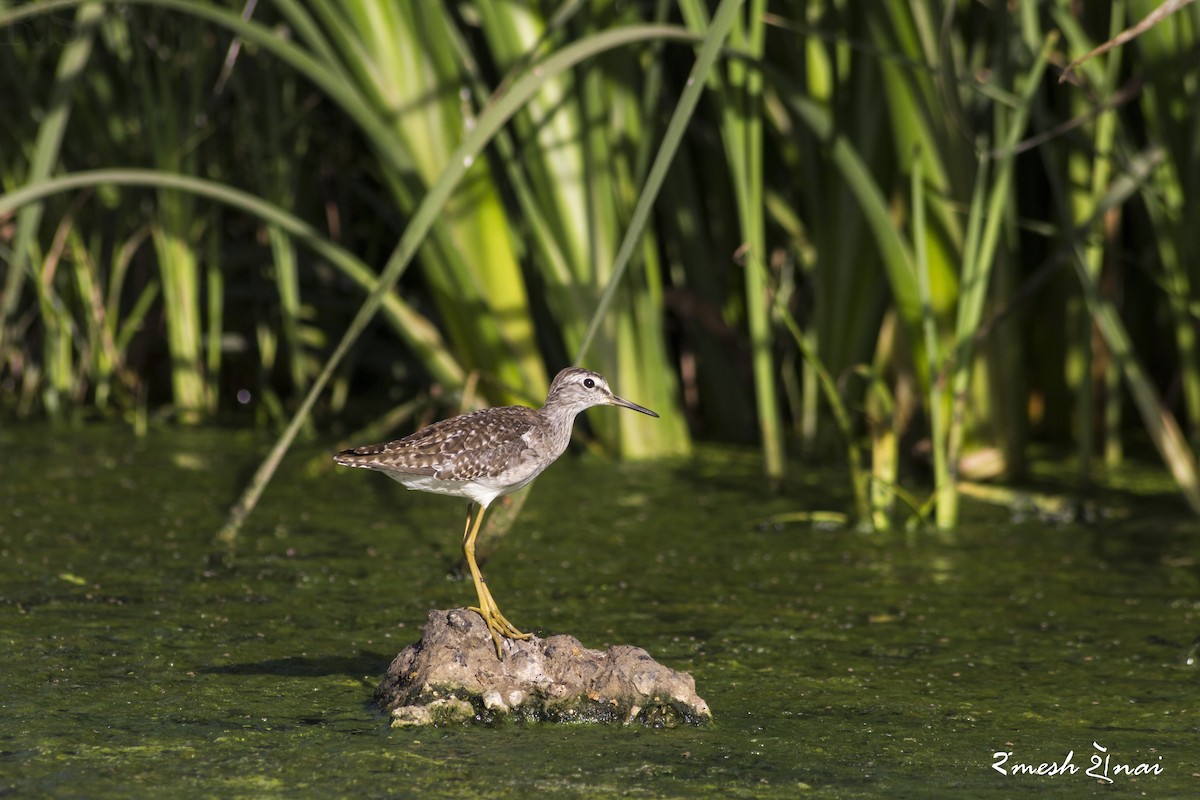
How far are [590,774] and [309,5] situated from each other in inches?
147

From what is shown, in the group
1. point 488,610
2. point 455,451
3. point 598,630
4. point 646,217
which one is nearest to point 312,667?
point 488,610

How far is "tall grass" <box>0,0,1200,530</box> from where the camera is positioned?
4602 mm

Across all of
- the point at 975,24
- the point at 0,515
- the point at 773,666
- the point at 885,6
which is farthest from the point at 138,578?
the point at 975,24

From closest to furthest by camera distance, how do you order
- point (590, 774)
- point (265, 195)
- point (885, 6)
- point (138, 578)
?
point (590, 774)
point (138, 578)
point (885, 6)
point (265, 195)

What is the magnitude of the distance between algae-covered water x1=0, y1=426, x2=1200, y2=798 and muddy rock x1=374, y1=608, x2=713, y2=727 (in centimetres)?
5

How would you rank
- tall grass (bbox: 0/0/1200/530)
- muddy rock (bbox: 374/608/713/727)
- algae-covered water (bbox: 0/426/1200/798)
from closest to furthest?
1. algae-covered water (bbox: 0/426/1200/798)
2. muddy rock (bbox: 374/608/713/727)
3. tall grass (bbox: 0/0/1200/530)

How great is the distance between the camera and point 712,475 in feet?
18.5

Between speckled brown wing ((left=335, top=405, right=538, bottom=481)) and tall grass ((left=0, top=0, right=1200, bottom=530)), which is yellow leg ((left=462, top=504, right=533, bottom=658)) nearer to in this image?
speckled brown wing ((left=335, top=405, right=538, bottom=481))

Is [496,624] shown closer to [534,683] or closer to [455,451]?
[534,683]

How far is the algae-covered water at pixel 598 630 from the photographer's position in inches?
114

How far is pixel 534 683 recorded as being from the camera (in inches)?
124

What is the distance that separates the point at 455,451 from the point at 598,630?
0.64m

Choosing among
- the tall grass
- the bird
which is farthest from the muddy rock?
the tall grass

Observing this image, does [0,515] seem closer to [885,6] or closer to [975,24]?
[885,6]
